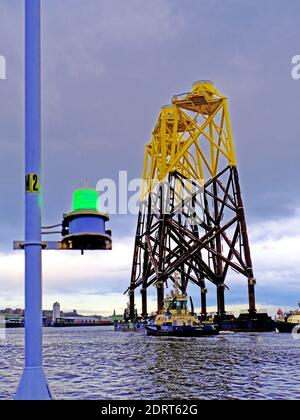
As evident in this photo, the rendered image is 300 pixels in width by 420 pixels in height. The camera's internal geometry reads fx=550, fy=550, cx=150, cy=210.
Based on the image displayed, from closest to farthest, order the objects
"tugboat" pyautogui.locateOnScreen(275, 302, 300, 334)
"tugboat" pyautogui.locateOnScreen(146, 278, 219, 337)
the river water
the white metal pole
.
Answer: the white metal pole < the river water < "tugboat" pyautogui.locateOnScreen(146, 278, 219, 337) < "tugboat" pyautogui.locateOnScreen(275, 302, 300, 334)

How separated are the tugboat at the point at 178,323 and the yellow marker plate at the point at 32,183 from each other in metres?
48.4

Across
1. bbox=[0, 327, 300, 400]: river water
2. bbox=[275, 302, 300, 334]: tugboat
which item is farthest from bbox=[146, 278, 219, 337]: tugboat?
bbox=[0, 327, 300, 400]: river water

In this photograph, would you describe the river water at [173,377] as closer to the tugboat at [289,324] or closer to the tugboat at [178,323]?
the tugboat at [178,323]

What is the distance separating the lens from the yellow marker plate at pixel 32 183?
14.9ft

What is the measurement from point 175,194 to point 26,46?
6686cm

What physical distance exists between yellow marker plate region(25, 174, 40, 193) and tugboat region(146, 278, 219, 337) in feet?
159

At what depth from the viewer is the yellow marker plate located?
4.53 m

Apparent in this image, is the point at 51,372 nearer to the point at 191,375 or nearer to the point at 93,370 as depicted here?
the point at 93,370

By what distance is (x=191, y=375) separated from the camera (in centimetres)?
1986

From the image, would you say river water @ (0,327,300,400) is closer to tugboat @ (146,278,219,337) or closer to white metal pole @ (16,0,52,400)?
white metal pole @ (16,0,52,400)

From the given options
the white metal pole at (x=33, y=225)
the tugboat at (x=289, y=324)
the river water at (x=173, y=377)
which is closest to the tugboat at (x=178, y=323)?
the tugboat at (x=289, y=324)

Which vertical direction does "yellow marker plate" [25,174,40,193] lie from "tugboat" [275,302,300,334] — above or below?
above

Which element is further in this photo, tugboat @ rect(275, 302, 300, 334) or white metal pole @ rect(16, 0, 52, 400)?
tugboat @ rect(275, 302, 300, 334)
